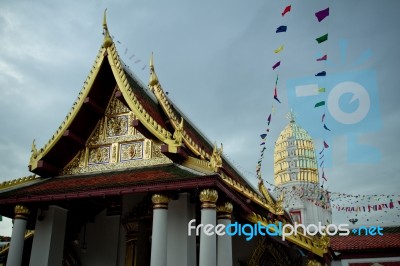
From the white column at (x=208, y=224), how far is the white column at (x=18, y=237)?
4.37 meters

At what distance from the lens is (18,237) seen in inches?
399

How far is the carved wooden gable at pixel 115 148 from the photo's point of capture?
429 inches

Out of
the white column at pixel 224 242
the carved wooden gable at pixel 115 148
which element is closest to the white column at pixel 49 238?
the carved wooden gable at pixel 115 148

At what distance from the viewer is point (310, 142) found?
40.7 meters

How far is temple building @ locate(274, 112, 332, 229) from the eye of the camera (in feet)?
117

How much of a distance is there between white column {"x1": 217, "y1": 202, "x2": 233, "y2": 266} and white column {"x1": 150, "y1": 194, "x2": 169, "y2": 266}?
1207 millimetres

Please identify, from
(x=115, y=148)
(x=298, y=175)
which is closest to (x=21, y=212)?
(x=115, y=148)

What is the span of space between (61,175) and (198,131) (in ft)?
19.5

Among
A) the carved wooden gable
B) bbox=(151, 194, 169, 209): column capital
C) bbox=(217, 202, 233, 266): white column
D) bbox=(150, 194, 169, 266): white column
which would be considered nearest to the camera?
bbox=(150, 194, 169, 266): white column

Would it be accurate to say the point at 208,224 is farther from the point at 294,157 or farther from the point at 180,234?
the point at 294,157

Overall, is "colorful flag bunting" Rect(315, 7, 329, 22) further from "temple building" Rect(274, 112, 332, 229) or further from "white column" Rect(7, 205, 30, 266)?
"temple building" Rect(274, 112, 332, 229)

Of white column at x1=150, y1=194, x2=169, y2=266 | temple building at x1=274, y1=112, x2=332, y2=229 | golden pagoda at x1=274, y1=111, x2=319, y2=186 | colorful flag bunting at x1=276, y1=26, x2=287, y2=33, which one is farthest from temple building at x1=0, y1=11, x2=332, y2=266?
golden pagoda at x1=274, y1=111, x2=319, y2=186

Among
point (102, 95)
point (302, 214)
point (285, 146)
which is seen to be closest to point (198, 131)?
point (102, 95)

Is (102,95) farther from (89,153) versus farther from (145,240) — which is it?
(145,240)
